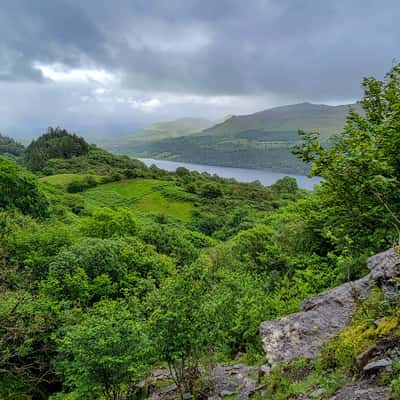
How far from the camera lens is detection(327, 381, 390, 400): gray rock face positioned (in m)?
5.64

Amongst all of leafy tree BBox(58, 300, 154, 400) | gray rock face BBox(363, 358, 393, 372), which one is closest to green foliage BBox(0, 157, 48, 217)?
leafy tree BBox(58, 300, 154, 400)

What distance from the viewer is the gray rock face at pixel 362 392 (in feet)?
18.5

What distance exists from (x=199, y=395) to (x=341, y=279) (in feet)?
27.2

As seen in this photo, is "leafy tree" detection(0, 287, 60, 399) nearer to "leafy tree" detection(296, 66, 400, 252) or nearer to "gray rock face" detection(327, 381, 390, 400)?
"gray rock face" detection(327, 381, 390, 400)

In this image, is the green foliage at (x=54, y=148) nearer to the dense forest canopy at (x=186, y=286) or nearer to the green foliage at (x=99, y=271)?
the dense forest canopy at (x=186, y=286)

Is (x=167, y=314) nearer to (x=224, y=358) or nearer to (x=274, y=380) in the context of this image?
(x=274, y=380)

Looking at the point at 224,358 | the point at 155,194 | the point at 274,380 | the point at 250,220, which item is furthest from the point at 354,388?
the point at 155,194

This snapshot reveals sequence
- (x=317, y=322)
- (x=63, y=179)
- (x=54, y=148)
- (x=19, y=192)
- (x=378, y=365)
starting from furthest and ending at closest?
1. (x=54, y=148)
2. (x=63, y=179)
3. (x=19, y=192)
4. (x=317, y=322)
5. (x=378, y=365)

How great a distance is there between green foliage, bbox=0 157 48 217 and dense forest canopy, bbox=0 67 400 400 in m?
0.16

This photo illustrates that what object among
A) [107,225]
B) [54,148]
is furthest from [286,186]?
[107,225]

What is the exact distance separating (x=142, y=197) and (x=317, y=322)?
88956 millimetres

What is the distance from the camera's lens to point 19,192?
37875mm

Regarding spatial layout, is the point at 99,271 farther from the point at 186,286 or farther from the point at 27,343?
the point at 186,286

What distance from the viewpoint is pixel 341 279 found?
15398 millimetres
